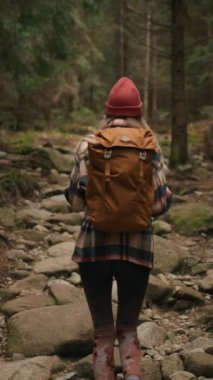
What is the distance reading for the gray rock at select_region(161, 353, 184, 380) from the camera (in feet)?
15.3

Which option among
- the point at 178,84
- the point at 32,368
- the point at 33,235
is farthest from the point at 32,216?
the point at 178,84

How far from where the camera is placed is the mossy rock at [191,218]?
30.0ft

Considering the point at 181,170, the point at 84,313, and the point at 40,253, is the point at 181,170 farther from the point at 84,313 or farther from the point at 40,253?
the point at 84,313

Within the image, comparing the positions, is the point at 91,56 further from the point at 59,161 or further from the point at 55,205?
the point at 55,205

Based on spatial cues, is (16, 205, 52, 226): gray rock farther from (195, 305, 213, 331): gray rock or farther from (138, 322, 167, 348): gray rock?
(138, 322, 167, 348): gray rock

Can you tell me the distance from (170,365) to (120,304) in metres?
1.28

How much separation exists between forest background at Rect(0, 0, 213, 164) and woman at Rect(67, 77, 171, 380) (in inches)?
284

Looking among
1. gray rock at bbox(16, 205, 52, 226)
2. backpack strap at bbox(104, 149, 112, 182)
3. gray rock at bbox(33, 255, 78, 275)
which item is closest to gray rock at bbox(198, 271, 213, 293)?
gray rock at bbox(33, 255, 78, 275)

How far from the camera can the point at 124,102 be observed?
12.0 feet

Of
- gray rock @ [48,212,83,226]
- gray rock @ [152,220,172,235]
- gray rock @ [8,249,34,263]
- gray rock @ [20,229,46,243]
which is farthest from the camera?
gray rock @ [48,212,83,226]

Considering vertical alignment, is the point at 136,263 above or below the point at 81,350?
above

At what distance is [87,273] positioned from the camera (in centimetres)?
Answer: 368

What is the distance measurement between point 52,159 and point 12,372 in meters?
9.60

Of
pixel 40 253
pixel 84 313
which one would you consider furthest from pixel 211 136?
pixel 84 313
